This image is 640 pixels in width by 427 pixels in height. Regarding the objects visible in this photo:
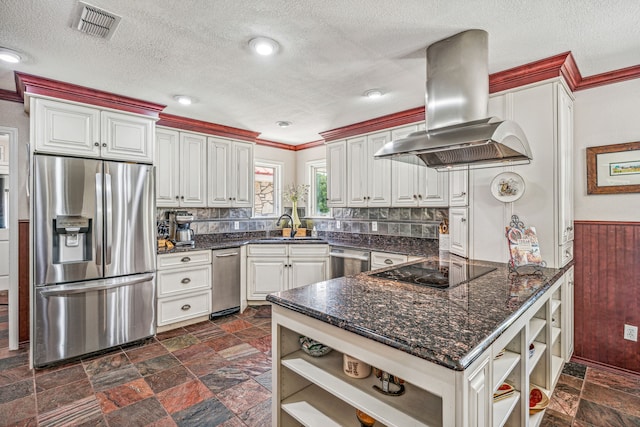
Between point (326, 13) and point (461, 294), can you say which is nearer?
point (461, 294)

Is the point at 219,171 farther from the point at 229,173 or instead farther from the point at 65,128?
the point at 65,128

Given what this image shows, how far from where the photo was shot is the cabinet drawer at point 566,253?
2.27 m

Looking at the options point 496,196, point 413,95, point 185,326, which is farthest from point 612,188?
point 185,326

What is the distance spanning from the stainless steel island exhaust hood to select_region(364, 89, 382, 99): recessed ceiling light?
822 millimetres

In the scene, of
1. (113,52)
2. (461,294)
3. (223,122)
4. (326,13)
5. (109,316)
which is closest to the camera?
(461,294)

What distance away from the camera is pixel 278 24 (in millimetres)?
1838

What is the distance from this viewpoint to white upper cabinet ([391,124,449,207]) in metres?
3.29

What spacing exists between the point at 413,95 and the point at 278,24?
62.8 inches

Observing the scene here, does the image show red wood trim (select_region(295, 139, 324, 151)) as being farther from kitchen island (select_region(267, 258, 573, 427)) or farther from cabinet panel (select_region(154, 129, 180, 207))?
kitchen island (select_region(267, 258, 573, 427))

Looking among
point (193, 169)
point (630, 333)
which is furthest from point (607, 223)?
point (193, 169)

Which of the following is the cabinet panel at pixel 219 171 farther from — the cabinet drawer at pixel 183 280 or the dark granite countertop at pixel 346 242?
the cabinet drawer at pixel 183 280

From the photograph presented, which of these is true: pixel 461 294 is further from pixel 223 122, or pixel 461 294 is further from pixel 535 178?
pixel 223 122

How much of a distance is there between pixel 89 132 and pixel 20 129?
772mm

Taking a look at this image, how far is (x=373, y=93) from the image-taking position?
9.62 ft
